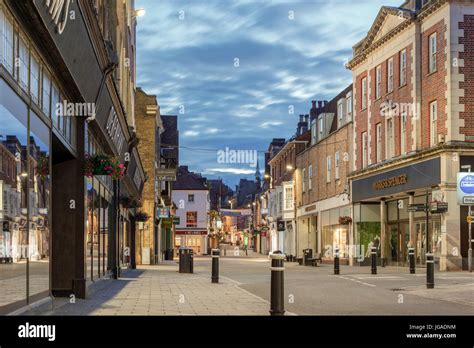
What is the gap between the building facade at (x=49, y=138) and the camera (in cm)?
939

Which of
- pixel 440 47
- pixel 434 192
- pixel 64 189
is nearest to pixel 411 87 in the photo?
pixel 440 47

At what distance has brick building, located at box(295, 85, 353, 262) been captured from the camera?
159 ft

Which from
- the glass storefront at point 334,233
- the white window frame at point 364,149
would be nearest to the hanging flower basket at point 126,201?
the white window frame at point 364,149

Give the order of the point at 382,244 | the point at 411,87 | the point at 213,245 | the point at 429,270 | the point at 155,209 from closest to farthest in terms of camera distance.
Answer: the point at 429,270, the point at 411,87, the point at 382,244, the point at 155,209, the point at 213,245

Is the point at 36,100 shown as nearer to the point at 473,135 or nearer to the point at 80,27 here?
the point at 80,27

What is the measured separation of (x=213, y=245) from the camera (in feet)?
383

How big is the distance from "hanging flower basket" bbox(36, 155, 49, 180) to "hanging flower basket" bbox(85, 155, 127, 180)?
11.0ft

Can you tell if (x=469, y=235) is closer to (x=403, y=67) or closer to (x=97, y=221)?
(x=403, y=67)

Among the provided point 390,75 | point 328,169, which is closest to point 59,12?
point 390,75

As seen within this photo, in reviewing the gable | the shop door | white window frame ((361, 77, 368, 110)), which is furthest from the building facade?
white window frame ((361, 77, 368, 110))

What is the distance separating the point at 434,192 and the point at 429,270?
13.9 m

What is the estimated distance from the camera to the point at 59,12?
34.0ft

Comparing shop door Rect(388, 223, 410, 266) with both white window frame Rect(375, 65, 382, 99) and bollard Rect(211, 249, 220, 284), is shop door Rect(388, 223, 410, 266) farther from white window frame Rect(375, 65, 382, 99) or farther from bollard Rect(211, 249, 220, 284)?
bollard Rect(211, 249, 220, 284)

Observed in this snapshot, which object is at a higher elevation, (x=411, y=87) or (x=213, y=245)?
(x=411, y=87)
